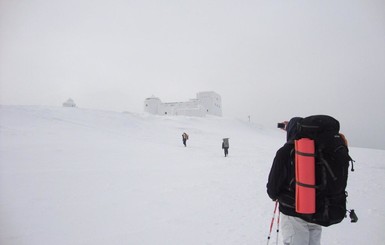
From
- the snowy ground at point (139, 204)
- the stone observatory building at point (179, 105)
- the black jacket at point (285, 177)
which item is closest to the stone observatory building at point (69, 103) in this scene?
the stone observatory building at point (179, 105)

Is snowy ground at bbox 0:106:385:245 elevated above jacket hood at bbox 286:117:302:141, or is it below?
below

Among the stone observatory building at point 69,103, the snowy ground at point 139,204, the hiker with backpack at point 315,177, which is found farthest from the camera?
the stone observatory building at point 69,103

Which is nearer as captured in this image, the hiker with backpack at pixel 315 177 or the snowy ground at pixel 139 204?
the hiker with backpack at pixel 315 177

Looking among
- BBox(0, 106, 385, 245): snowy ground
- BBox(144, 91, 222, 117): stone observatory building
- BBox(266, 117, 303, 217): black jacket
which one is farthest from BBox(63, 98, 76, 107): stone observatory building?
BBox(266, 117, 303, 217): black jacket

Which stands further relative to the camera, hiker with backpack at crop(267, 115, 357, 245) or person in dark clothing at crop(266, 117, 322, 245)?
person in dark clothing at crop(266, 117, 322, 245)

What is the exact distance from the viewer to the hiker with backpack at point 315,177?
115 inches

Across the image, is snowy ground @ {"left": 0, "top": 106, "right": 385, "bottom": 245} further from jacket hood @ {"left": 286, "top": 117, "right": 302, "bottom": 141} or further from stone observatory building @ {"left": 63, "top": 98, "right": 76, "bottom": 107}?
stone observatory building @ {"left": 63, "top": 98, "right": 76, "bottom": 107}

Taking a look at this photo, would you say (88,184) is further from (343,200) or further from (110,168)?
(343,200)

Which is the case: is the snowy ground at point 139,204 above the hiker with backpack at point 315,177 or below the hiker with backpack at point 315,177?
below

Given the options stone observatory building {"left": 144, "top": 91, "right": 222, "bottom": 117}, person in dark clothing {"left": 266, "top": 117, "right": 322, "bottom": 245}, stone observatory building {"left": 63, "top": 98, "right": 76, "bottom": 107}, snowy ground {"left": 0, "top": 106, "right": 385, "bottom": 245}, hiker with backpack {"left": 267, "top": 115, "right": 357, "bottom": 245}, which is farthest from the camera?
stone observatory building {"left": 144, "top": 91, "right": 222, "bottom": 117}

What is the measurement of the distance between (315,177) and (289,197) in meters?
0.51

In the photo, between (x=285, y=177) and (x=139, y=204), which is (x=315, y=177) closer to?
(x=285, y=177)

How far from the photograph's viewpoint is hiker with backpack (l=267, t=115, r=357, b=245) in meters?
2.93

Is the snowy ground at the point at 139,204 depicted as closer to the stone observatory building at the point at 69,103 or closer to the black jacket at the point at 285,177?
the black jacket at the point at 285,177
